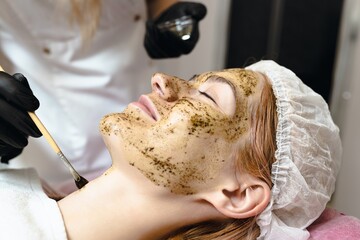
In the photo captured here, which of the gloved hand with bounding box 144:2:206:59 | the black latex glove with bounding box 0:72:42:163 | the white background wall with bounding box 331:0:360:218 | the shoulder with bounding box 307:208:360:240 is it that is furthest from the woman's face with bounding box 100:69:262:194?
the white background wall with bounding box 331:0:360:218

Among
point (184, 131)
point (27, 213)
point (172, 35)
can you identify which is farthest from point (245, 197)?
point (172, 35)

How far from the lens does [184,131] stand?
1060mm

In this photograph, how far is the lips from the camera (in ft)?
3.68

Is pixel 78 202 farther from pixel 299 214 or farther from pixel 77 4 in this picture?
pixel 77 4

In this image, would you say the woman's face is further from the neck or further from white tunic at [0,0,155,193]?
white tunic at [0,0,155,193]

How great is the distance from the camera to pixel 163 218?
44.2 inches

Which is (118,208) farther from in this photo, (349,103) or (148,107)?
(349,103)

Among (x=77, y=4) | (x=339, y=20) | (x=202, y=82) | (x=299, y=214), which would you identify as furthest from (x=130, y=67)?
(x=339, y=20)

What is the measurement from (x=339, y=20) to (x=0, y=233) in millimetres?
1797

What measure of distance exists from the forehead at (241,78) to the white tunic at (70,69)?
1.74 feet

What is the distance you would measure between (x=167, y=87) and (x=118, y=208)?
295mm

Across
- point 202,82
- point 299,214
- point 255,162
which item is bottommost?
point 299,214

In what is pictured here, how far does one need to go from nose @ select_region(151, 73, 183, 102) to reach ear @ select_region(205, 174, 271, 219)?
0.77 ft

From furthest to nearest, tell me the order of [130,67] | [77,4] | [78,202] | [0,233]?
[130,67], [77,4], [78,202], [0,233]
